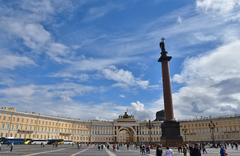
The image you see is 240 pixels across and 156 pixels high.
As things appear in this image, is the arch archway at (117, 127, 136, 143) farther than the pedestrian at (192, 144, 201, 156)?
Yes

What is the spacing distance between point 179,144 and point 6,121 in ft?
239

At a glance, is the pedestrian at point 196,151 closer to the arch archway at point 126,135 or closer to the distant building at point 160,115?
the arch archway at point 126,135

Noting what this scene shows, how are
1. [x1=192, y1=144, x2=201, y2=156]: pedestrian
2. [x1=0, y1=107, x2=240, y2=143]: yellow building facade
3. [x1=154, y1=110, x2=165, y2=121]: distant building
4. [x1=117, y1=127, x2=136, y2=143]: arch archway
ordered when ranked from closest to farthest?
[x1=192, y1=144, x2=201, y2=156]: pedestrian
[x1=0, y1=107, x2=240, y2=143]: yellow building facade
[x1=117, y1=127, x2=136, y2=143]: arch archway
[x1=154, y1=110, x2=165, y2=121]: distant building

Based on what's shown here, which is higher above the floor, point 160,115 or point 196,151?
point 160,115

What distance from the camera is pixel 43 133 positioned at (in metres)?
112

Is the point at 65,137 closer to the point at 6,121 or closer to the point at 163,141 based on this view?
the point at 6,121

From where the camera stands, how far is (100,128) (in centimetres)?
14412

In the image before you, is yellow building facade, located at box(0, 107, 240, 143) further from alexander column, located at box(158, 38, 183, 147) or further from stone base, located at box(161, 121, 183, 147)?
stone base, located at box(161, 121, 183, 147)

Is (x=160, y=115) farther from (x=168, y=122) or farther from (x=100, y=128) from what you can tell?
(x=168, y=122)

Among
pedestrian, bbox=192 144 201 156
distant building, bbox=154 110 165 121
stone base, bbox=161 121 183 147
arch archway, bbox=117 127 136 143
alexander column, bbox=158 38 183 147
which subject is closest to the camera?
pedestrian, bbox=192 144 201 156

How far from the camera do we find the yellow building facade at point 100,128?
9776cm

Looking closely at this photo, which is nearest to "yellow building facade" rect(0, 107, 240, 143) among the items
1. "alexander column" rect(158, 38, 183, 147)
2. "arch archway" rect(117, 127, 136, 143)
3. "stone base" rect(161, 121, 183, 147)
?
"arch archway" rect(117, 127, 136, 143)

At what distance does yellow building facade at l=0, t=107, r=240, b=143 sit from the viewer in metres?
97.8

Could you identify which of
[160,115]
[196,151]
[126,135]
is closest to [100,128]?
[126,135]
